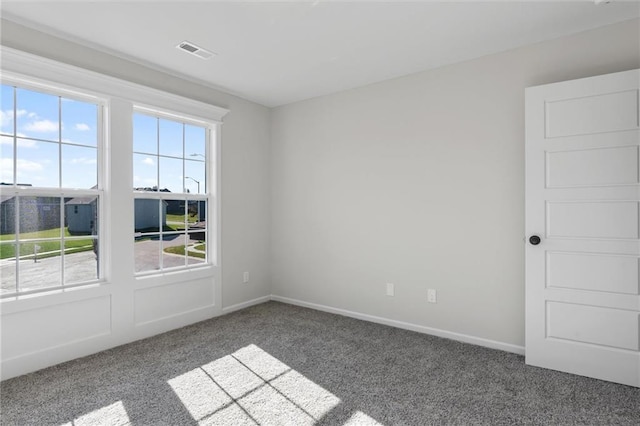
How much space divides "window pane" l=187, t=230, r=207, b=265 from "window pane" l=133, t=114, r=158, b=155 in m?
0.97

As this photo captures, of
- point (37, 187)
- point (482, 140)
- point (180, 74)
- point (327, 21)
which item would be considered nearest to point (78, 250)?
point (37, 187)

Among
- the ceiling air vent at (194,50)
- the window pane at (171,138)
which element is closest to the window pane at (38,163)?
the window pane at (171,138)

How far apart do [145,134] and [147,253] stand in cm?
116

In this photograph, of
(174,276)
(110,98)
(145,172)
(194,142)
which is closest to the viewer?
(110,98)

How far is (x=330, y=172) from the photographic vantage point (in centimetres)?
409

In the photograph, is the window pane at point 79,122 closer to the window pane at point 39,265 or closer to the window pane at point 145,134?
the window pane at point 145,134

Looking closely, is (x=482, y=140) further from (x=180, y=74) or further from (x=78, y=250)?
(x=78, y=250)

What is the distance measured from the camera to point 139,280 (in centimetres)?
325

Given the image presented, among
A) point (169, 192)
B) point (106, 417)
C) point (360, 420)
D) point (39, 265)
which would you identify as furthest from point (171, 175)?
point (360, 420)

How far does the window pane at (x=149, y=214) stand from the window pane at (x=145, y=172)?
144mm

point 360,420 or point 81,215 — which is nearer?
point 360,420

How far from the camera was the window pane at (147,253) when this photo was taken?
3289 mm

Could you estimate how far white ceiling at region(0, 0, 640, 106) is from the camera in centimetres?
234

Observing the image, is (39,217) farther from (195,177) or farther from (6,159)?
(195,177)
